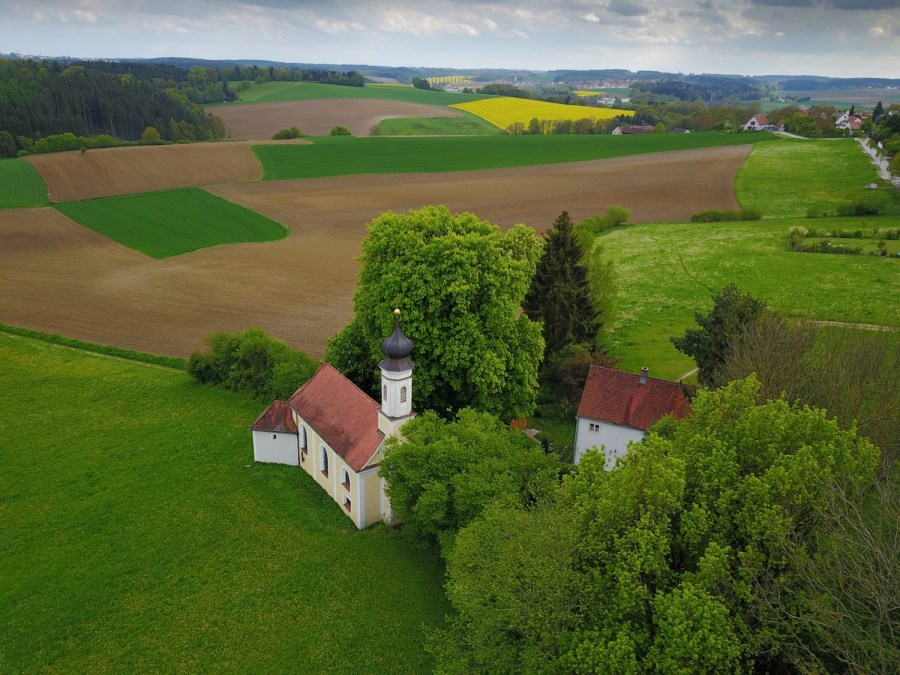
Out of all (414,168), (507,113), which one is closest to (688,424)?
(414,168)

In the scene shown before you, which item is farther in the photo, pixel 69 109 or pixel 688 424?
pixel 69 109

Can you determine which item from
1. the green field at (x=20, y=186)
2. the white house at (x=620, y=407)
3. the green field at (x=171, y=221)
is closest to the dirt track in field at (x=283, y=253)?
the green field at (x=171, y=221)

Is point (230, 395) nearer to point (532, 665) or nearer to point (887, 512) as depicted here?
point (532, 665)

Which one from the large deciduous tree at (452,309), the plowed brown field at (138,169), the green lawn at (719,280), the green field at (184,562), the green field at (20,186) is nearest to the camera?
the green field at (184,562)

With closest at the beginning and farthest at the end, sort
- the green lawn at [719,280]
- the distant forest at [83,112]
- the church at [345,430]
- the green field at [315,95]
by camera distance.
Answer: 1. the church at [345,430]
2. the green lawn at [719,280]
3. the distant forest at [83,112]
4. the green field at [315,95]

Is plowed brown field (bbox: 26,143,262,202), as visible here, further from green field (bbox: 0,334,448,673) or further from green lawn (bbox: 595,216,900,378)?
green field (bbox: 0,334,448,673)

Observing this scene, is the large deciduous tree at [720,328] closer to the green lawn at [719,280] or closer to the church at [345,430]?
the green lawn at [719,280]

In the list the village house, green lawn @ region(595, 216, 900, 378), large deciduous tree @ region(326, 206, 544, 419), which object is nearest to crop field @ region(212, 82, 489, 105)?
the village house
